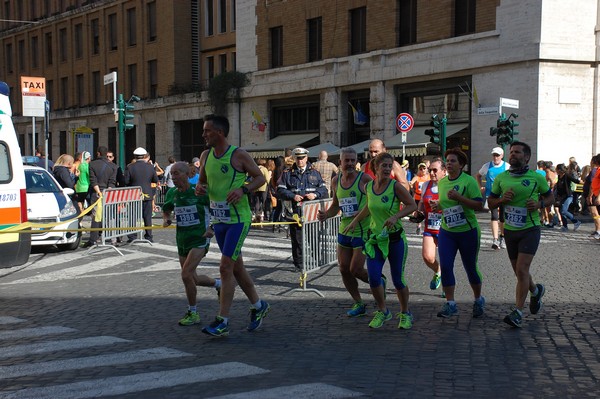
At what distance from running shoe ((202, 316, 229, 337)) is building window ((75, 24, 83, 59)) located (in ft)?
154

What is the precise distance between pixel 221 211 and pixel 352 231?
1562mm

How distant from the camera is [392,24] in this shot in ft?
99.3

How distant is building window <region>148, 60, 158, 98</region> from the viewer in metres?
44.5

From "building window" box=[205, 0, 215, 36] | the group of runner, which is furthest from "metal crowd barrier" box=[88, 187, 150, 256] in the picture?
"building window" box=[205, 0, 215, 36]

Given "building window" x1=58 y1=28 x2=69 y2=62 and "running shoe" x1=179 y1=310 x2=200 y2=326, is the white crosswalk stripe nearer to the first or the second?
"running shoe" x1=179 y1=310 x2=200 y2=326

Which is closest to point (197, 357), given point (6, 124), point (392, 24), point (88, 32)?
point (6, 124)

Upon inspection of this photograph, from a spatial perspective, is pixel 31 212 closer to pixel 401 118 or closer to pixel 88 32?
pixel 401 118

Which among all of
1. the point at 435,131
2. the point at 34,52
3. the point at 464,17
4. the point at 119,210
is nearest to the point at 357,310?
the point at 119,210

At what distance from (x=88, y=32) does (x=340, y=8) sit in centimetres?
2279

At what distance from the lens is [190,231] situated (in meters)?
8.06

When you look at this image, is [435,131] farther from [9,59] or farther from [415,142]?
[9,59]

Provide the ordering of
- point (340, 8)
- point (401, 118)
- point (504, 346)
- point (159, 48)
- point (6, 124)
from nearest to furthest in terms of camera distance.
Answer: point (504, 346)
point (6, 124)
point (401, 118)
point (340, 8)
point (159, 48)

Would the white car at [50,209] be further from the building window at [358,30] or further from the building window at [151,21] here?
the building window at [151,21]

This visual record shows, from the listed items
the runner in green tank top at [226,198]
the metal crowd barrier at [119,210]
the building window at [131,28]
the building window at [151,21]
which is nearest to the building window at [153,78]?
the building window at [151,21]
